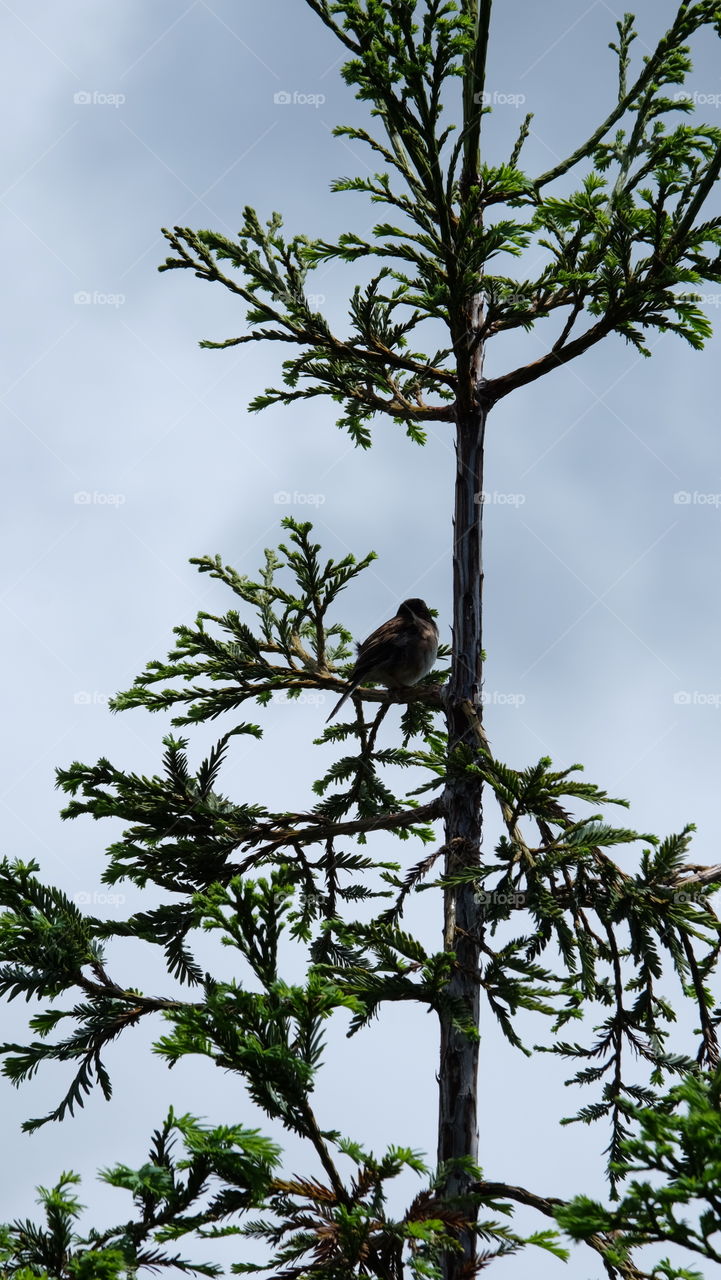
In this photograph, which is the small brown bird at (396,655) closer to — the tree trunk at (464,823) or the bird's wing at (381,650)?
the bird's wing at (381,650)

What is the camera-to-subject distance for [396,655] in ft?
23.7

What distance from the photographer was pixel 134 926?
6.11 m

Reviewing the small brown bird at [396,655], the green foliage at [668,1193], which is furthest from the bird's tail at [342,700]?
the green foliage at [668,1193]

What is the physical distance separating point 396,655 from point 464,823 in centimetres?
138

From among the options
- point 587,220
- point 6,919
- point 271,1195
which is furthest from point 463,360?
point 271,1195

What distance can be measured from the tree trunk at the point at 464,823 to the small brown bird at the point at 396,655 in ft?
1.73

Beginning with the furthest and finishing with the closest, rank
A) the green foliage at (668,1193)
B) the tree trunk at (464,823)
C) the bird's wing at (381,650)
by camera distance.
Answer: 1. the bird's wing at (381,650)
2. the tree trunk at (464,823)
3. the green foliage at (668,1193)

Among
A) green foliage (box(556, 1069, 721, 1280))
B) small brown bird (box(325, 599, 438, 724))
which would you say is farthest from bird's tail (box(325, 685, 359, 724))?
green foliage (box(556, 1069, 721, 1280))

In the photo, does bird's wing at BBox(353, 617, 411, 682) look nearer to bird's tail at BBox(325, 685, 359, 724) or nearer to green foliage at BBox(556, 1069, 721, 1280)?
bird's tail at BBox(325, 685, 359, 724)

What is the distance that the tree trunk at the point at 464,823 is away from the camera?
5812 millimetres

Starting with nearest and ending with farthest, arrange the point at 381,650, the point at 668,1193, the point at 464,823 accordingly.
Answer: the point at 668,1193 < the point at 464,823 < the point at 381,650

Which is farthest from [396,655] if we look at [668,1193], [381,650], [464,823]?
[668,1193]

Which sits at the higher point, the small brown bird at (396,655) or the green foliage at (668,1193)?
the small brown bird at (396,655)

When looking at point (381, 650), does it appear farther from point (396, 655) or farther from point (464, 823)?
point (464, 823)
